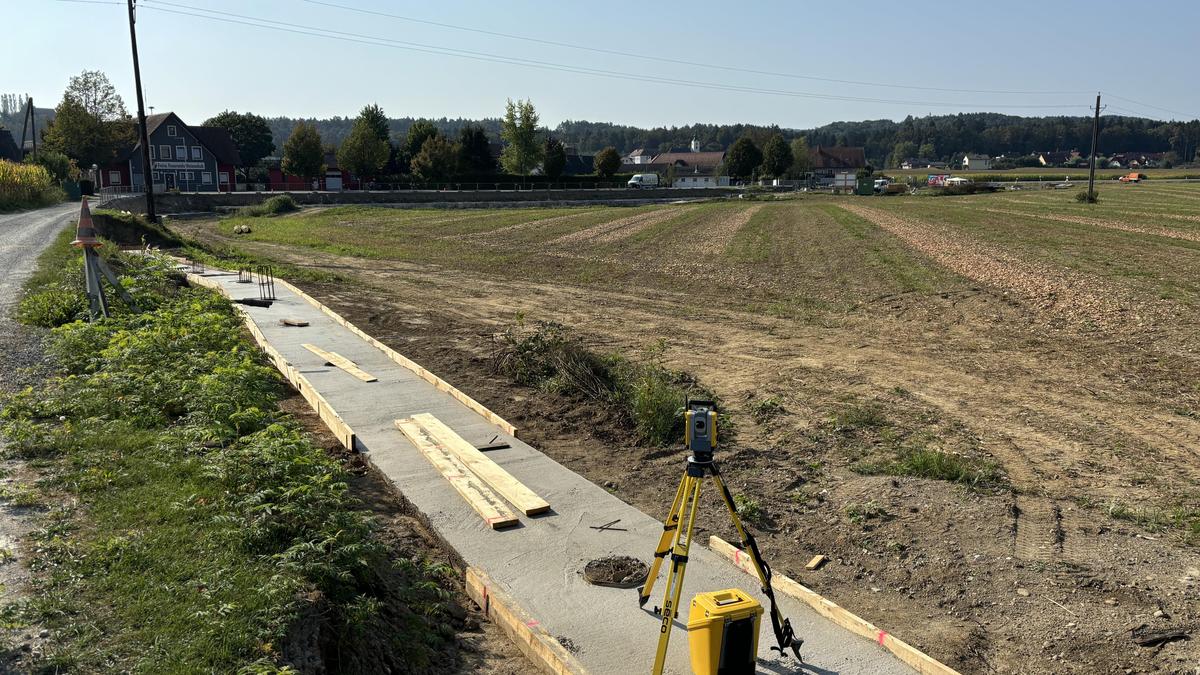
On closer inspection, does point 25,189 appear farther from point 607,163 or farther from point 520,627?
point 607,163

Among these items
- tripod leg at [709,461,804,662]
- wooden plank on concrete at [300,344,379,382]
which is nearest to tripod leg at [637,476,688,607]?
tripod leg at [709,461,804,662]

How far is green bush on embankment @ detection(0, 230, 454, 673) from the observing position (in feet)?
16.5

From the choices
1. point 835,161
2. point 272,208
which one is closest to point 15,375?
point 272,208

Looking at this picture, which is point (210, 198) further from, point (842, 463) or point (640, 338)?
point (842, 463)

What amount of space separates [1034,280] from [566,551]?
19.2m

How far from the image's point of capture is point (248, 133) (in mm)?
98250

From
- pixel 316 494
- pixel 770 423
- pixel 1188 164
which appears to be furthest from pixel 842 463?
pixel 1188 164

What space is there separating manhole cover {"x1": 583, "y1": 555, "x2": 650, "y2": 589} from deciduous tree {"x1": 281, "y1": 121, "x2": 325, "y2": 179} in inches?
3304

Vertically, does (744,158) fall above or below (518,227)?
above

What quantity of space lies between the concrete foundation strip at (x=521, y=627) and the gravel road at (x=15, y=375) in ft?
9.61

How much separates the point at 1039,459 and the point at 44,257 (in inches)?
937

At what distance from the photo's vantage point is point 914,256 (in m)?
28.0

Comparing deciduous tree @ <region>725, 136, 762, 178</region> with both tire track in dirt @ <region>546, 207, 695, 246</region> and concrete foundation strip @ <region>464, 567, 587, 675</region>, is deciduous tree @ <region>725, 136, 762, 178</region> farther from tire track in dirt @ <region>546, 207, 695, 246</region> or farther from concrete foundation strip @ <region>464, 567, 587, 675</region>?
concrete foundation strip @ <region>464, 567, 587, 675</region>

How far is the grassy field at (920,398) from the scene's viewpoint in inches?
258
